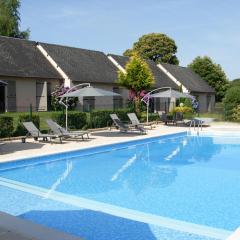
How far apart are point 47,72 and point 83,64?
504 centimetres

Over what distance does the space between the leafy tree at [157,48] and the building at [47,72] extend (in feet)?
74.1

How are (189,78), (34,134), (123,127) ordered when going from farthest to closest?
(189,78) < (123,127) < (34,134)

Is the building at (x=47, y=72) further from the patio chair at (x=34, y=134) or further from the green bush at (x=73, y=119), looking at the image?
the patio chair at (x=34, y=134)

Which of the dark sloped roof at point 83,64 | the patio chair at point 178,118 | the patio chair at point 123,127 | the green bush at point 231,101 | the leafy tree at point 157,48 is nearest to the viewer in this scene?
the patio chair at point 123,127

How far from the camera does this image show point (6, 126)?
16844 millimetres

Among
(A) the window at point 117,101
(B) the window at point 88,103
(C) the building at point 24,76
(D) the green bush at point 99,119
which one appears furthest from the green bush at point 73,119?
(A) the window at point 117,101

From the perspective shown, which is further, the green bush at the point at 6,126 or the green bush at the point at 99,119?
the green bush at the point at 99,119

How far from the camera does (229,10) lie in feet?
61.9

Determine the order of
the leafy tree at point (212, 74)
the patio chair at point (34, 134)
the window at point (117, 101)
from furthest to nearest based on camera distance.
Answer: the leafy tree at point (212, 74)
the window at point (117, 101)
the patio chair at point (34, 134)

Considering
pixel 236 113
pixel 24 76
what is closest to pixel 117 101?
pixel 24 76

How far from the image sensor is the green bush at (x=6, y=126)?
16.6m

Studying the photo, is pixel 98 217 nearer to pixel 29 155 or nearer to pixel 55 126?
pixel 29 155

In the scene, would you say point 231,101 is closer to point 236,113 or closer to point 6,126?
point 236,113

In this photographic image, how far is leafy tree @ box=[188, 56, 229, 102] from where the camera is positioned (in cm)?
5303
